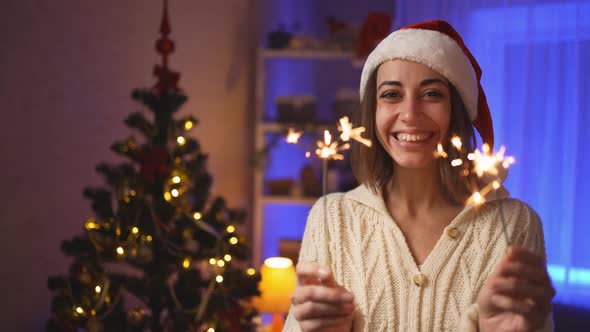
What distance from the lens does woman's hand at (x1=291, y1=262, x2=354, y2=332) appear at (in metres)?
0.92

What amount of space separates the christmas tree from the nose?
2.77 feet

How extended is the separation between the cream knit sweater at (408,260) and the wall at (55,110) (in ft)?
3.71

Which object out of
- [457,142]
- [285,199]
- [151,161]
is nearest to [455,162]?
[457,142]

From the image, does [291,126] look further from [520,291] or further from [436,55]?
[520,291]

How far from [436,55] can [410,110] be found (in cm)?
16

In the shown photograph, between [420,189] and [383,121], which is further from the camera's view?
[420,189]

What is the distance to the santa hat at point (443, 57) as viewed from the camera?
1.17 m

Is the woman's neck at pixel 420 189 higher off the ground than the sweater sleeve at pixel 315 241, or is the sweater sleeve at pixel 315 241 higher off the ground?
the woman's neck at pixel 420 189

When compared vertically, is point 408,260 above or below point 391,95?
below

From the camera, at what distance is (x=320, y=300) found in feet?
3.04

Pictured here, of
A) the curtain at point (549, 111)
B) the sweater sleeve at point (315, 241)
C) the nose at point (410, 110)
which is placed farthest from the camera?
the curtain at point (549, 111)

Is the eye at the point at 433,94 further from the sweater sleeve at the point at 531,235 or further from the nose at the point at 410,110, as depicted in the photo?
the sweater sleeve at the point at 531,235

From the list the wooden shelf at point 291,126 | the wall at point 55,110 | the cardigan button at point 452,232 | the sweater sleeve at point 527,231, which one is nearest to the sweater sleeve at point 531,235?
the sweater sleeve at point 527,231

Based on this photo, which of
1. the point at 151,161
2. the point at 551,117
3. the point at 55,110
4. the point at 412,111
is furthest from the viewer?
the point at 551,117
